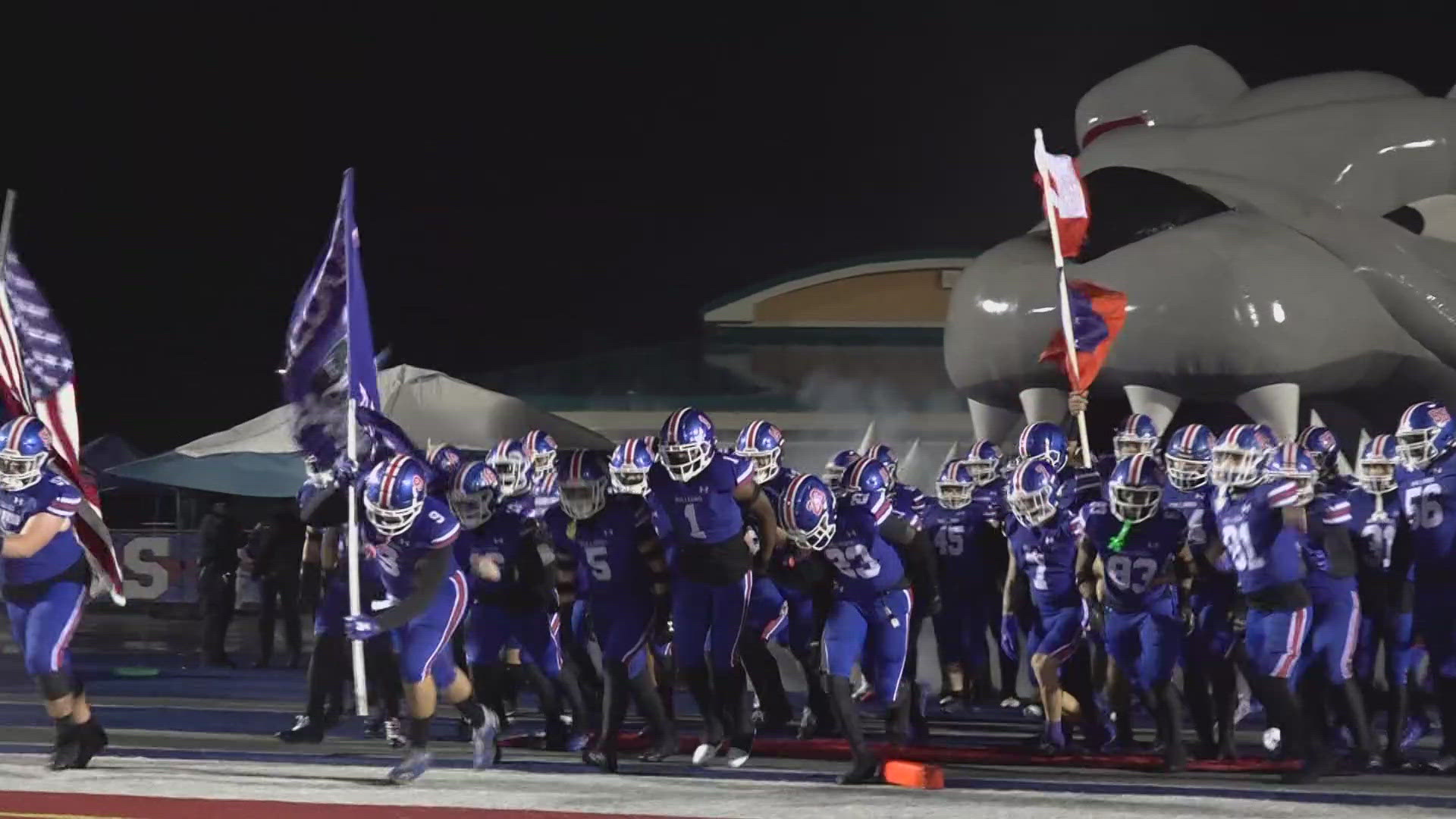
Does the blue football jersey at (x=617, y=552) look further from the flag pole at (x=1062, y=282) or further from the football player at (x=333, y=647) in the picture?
the flag pole at (x=1062, y=282)

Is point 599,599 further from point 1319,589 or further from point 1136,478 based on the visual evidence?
point 1319,589

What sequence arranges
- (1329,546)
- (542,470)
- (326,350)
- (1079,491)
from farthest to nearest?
1. (326,350)
2. (542,470)
3. (1079,491)
4. (1329,546)

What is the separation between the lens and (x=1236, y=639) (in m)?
9.98

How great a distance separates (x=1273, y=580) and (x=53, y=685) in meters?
6.17

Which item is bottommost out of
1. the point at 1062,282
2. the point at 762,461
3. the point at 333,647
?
the point at 333,647

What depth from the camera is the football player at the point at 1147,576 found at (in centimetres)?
957

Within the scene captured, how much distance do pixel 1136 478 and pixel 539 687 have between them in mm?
3680

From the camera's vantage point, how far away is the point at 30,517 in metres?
9.40

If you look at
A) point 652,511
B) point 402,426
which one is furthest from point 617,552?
point 402,426

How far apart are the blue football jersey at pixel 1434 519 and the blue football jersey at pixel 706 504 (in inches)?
138

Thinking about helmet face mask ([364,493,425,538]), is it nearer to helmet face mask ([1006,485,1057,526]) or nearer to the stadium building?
helmet face mask ([1006,485,1057,526])

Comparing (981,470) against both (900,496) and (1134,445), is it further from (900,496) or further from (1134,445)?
(900,496)

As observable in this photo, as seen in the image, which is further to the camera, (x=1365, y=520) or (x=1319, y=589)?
(x=1365, y=520)

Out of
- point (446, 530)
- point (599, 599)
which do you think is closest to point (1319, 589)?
point (599, 599)
